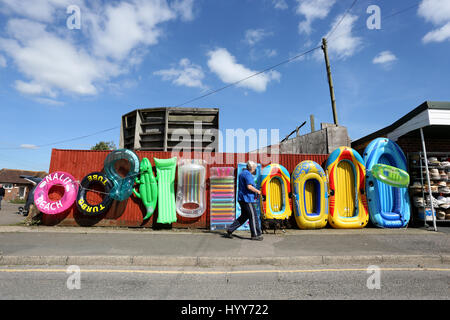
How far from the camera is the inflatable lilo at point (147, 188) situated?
307 inches

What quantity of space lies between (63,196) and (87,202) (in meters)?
0.76

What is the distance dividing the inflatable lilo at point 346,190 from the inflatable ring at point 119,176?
627 centimetres

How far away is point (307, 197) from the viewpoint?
801 centimetres

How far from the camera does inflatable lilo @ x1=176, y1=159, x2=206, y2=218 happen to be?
7.91 m

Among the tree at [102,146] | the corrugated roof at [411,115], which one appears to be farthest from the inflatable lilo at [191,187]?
the tree at [102,146]

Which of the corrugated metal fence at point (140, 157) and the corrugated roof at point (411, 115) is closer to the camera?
the corrugated roof at point (411, 115)

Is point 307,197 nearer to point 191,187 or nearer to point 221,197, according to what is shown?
point 221,197

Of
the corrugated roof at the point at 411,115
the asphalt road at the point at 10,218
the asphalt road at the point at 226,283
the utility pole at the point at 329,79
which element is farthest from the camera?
the utility pole at the point at 329,79

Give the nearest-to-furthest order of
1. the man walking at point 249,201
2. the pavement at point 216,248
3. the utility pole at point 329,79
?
1. the pavement at point 216,248
2. the man walking at point 249,201
3. the utility pole at point 329,79

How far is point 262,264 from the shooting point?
A: 461 cm

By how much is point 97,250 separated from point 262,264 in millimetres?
3375

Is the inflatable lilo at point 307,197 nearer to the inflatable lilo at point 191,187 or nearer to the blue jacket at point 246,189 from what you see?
the blue jacket at point 246,189
